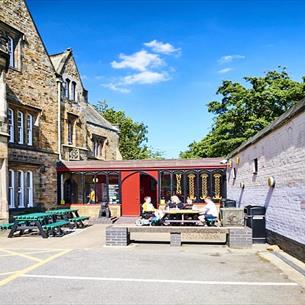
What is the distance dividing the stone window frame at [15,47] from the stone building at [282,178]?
12.2 m

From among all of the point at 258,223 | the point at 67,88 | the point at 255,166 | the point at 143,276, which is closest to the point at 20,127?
the point at 67,88

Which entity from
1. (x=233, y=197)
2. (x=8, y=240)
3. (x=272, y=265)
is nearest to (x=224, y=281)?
(x=272, y=265)

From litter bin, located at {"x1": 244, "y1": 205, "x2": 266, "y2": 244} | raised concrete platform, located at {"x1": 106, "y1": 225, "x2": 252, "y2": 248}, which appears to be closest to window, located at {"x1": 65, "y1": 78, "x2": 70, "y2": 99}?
raised concrete platform, located at {"x1": 106, "y1": 225, "x2": 252, "y2": 248}

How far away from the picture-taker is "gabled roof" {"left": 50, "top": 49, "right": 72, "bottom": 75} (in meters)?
24.0

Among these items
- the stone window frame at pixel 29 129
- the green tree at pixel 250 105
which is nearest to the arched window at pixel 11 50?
the stone window frame at pixel 29 129

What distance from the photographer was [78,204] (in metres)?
22.3

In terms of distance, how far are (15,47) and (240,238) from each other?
1491cm

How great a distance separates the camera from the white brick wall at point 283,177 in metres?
8.58

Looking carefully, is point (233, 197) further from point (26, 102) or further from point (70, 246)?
point (26, 102)

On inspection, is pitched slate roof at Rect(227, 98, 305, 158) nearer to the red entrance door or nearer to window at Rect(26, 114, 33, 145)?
the red entrance door

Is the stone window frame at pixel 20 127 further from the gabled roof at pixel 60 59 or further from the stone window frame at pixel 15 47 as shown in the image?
the gabled roof at pixel 60 59

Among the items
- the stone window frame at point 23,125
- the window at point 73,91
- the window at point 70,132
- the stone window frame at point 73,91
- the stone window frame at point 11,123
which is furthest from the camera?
the window at point 73,91

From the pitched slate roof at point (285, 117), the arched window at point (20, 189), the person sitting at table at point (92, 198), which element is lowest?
the person sitting at table at point (92, 198)

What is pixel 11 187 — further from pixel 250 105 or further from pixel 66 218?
pixel 250 105
